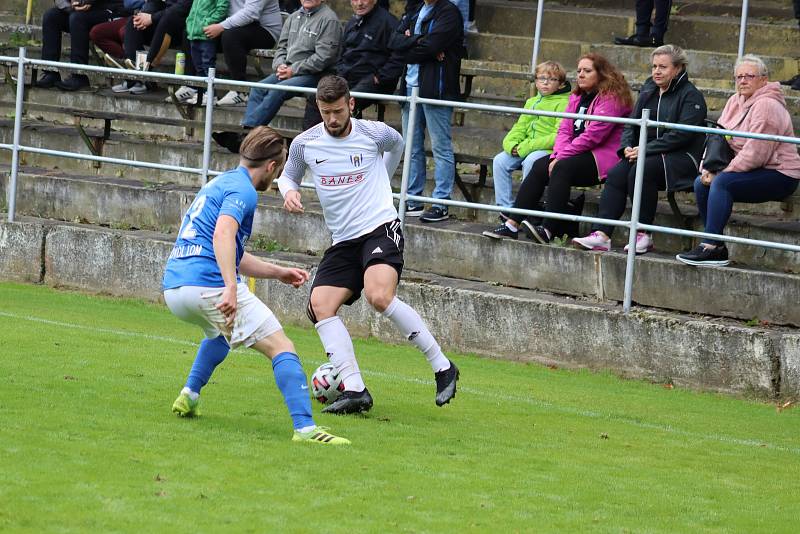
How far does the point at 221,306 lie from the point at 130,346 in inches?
140

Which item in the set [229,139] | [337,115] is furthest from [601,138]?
[229,139]

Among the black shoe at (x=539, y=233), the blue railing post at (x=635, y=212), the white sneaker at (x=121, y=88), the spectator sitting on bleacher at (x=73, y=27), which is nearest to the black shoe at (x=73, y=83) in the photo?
the spectator sitting on bleacher at (x=73, y=27)

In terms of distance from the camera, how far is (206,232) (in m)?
7.30

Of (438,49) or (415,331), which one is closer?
(415,331)

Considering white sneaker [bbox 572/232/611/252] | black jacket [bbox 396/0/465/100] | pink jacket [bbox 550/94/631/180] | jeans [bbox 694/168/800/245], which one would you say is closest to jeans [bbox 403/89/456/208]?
black jacket [bbox 396/0/465/100]

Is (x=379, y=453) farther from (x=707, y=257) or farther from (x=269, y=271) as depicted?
(x=707, y=257)

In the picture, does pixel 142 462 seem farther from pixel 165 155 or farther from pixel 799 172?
pixel 165 155

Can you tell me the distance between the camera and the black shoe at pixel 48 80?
1791 centimetres

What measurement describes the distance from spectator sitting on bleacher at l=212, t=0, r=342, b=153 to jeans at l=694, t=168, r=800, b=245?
4.58 m

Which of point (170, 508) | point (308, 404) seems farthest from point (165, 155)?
point (170, 508)

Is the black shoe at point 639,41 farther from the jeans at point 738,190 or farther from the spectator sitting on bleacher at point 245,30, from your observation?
the jeans at point 738,190

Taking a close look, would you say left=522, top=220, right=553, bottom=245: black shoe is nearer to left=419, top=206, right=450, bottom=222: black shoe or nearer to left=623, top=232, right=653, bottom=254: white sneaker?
left=623, top=232, right=653, bottom=254: white sneaker

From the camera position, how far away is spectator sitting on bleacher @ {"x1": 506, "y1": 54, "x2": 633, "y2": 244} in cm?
1163

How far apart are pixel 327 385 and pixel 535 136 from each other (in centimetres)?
446
